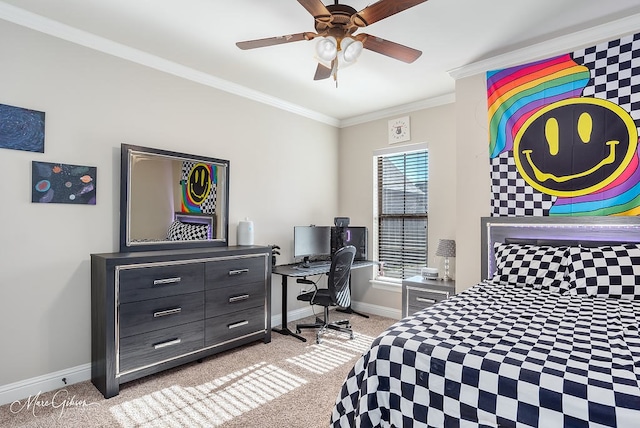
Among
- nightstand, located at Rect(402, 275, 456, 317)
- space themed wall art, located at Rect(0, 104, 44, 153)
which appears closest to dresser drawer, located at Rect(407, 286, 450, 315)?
nightstand, located at Rect(402, 275, 456, 317)

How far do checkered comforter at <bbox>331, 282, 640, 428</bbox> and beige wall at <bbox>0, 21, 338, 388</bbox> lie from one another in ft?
7.38

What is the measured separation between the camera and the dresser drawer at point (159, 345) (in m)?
2.53

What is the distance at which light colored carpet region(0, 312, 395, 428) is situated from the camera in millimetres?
2160

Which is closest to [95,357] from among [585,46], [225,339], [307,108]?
[225,339]

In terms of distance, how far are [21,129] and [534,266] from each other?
3821 mm

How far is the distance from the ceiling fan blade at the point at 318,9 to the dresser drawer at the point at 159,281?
2064 mm

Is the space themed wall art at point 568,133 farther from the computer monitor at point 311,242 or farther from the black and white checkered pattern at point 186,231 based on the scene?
the black and white checkered pattern at point 186,231

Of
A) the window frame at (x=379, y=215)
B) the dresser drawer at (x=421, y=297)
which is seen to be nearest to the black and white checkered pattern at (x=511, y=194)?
the dresser drawer at (x=421, y=297)

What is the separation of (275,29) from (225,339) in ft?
8.60

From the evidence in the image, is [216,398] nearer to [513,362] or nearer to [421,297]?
[513,362]

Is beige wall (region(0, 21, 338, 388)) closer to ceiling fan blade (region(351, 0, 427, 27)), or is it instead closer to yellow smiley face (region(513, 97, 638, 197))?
ceiling fan blade (region(351, 0, 427, 27))

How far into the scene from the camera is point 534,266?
2.61 meters

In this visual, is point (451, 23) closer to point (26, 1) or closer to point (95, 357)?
point (26, 1)

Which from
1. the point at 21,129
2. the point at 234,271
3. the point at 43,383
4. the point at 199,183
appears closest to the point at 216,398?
the point at 234,271
